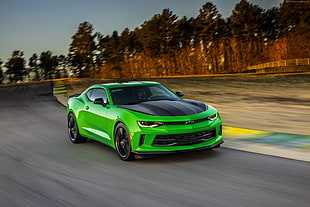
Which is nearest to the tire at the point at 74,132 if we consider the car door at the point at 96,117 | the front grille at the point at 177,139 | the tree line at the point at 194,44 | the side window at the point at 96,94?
the car door at the point at 96,117

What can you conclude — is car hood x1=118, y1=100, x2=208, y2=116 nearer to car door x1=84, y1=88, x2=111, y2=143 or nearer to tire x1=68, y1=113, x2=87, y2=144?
car door x1=84, y1=88, x2=111, y2=143

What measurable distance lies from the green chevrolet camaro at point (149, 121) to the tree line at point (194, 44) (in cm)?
6812

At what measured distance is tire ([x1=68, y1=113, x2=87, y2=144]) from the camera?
376 inches

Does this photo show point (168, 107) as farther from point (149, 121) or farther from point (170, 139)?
point (170, 139)

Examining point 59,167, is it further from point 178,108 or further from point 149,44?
point 149,44

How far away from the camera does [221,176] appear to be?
612 cm

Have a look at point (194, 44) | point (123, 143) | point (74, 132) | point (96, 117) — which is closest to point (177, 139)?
point (123, 143)

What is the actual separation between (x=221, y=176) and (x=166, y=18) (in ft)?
286

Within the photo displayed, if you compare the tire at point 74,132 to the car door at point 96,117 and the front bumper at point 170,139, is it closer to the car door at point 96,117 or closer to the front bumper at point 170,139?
the car door at point 96,117

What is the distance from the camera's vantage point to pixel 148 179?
6180 mm

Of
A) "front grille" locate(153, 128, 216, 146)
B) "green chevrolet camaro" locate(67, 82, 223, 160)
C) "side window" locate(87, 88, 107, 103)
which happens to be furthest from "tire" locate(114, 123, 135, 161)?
"side window" locate(87, 88, 107, 103)

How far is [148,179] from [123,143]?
145 cm

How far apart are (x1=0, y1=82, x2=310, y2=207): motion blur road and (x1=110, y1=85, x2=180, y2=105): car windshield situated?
3.34 ft

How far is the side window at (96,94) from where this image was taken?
8.64 m
